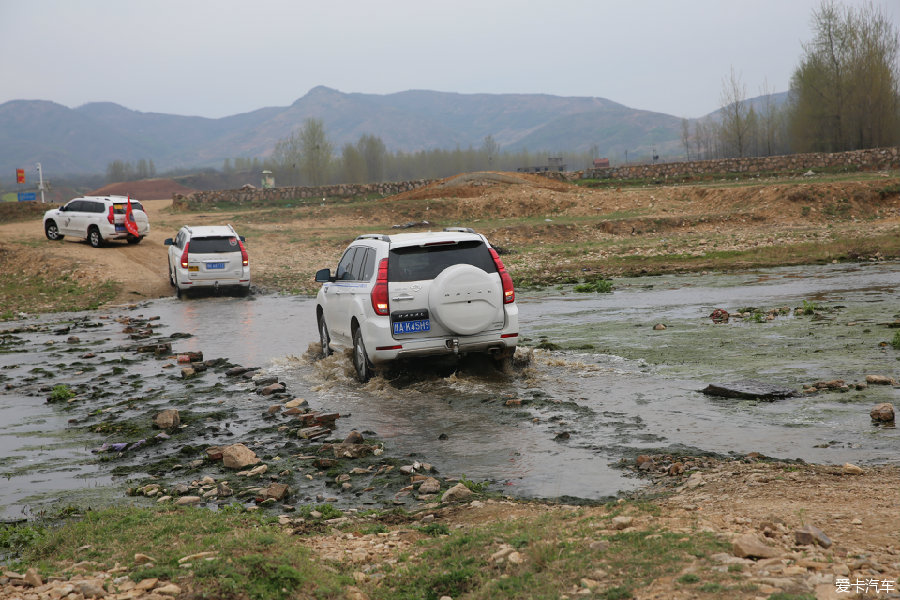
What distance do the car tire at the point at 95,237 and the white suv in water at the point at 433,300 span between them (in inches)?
1070

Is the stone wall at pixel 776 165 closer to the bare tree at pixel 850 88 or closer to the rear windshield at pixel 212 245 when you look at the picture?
the bare tree at pixel 850 88

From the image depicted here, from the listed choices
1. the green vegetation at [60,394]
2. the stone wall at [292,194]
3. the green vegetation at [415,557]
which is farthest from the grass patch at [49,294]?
the stone wall at [292,194]

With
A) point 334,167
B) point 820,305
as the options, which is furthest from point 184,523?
point 334,167

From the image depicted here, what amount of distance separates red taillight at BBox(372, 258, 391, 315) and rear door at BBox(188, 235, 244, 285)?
1436 centimetres

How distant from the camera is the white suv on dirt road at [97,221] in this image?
113 ft

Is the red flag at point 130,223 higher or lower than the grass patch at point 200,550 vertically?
higher

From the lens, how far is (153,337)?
1756 centimetres

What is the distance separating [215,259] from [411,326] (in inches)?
582

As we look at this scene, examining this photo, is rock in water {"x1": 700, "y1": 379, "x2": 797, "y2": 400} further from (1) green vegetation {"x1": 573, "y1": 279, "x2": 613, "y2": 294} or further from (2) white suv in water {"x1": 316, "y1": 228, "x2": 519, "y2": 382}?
(1) green vegetation {"x1": 573, "y1": 279, "x2": 613, "y2": 294}

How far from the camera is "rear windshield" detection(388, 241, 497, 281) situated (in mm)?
10734

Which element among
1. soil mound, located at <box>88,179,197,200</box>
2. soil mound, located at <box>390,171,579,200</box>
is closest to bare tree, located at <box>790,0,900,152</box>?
soil mound, located at <box>390,171,579,200</box>

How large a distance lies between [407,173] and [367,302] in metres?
130

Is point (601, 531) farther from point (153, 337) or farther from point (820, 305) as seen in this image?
point (153, 337)

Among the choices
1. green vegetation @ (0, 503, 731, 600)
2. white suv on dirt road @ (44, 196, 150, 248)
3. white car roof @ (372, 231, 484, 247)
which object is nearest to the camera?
green vegetation @ (0, 503, 731, 600)
